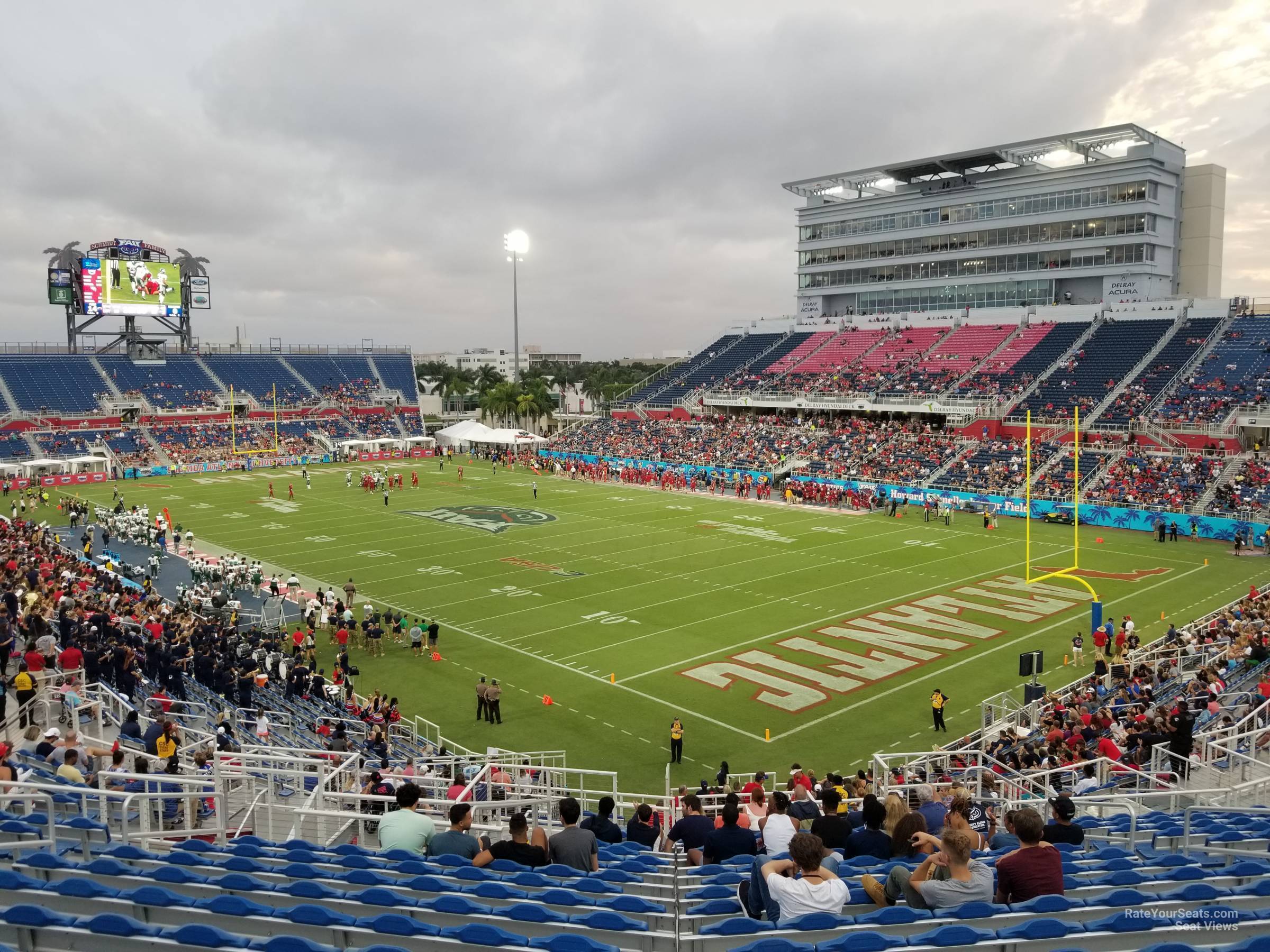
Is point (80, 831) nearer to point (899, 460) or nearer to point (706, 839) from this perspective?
point (706, 839)

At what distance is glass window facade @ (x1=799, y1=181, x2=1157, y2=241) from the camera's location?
196ft

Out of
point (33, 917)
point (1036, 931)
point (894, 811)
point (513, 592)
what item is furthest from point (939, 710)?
point (33, 917)

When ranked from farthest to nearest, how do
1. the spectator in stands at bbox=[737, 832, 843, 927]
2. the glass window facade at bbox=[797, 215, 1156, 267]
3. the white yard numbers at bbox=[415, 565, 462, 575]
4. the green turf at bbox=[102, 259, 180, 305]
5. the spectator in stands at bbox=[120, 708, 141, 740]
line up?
1. the green turf at bbox=[102, 259, 180, 305]
2. the glass window facade at bbox=[797, 215, 1156, 267]
3. the white yard numbers at bbox=[415, 565, 462, 575]
4. the spectator in stands at bbox=[120, 708, 141, 740]
5. the spectator in stands at bbox=[737, 832, 843, 927]

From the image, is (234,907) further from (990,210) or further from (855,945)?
Answer: (990,210)

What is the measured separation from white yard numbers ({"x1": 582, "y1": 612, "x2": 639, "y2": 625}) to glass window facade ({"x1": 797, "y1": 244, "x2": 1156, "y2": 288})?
51005 millimetres

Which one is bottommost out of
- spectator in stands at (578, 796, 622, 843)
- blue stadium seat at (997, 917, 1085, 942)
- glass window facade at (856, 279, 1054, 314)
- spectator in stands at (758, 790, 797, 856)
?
spectator in stands at (578, 796, 622, 843)

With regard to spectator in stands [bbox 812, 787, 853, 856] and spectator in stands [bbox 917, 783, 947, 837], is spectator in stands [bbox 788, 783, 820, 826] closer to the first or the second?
spectator in stands [bbox 812, 787, 853, 856]

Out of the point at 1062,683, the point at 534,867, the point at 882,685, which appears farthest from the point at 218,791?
the point at 1062,683

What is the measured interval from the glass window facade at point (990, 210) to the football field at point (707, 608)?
31.1m

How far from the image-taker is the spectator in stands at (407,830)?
23.9 feet

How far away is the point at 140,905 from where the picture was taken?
561 centimetres

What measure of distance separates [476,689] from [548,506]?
27.7 meters

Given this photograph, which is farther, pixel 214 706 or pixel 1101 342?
pixel 1101 342

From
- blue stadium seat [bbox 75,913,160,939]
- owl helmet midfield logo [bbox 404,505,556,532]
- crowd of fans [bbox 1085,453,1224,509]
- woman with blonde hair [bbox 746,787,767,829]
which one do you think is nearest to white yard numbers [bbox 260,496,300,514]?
owl helmet midfield logo [bbox 404,505,556,532]
